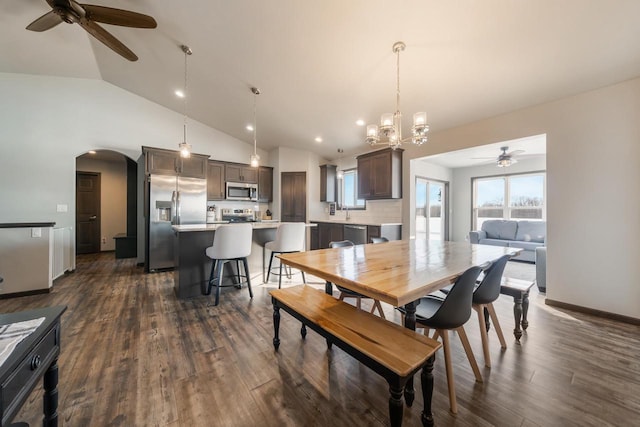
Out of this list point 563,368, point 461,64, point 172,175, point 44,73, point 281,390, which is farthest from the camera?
point 172,175

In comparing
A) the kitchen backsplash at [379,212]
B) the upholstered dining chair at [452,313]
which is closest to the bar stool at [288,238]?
the upholstered dining chair at [452,313]

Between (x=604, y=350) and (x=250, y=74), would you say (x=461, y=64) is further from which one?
(x=604, y=350)

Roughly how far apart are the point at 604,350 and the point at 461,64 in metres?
2.97

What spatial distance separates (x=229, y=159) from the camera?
19.2 ft

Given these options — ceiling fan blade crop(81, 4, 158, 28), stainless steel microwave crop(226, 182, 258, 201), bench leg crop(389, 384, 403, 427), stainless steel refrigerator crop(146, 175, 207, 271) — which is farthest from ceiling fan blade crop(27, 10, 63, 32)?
bench leg crop(389, 384, 403, 427)

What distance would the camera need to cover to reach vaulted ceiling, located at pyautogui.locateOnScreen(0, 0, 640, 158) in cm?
213

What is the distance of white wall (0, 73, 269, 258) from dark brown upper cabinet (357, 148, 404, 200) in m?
4.42

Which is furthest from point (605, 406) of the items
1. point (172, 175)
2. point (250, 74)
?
point (172, 175)

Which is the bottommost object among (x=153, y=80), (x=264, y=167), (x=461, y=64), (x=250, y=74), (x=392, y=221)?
(x=392, y=221)

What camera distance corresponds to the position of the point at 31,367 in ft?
2.61

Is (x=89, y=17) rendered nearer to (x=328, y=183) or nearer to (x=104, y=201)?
(x=328, y=183)

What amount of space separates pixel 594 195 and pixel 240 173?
5.96 m

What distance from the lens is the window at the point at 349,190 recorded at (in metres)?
5.97

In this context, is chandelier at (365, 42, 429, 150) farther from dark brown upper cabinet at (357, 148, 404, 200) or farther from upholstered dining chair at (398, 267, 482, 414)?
dark brown upper cabinet at (357, 148, 404, 200)
